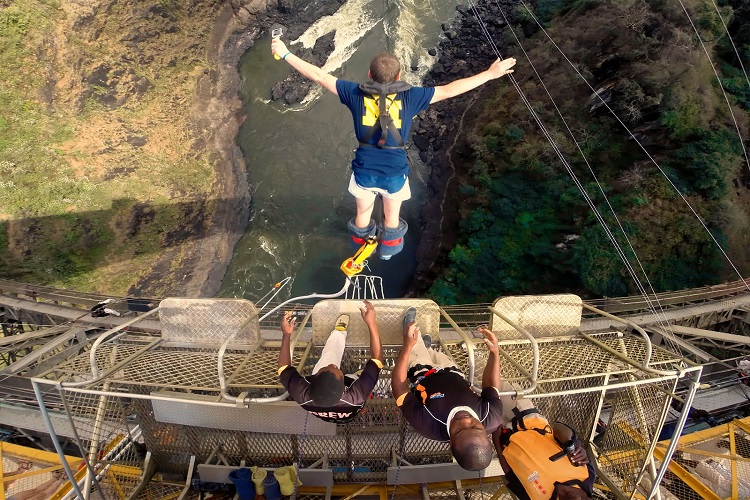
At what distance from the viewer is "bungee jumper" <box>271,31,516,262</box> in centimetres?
416

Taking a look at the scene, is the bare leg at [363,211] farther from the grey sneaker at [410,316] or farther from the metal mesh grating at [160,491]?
the metal mesh grating at [160,491]

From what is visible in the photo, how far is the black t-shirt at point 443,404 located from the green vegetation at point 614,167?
10536 millimetres

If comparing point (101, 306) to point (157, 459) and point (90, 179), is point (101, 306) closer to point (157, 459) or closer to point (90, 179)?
point (157, 459)

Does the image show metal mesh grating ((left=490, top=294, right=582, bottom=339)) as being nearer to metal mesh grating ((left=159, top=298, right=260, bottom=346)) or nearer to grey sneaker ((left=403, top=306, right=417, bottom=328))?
grey sneaker ((left=403, top=306, right=417, bottom=328))

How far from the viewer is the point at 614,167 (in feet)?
45.1

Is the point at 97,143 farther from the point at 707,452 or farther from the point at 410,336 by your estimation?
the point at 707,452

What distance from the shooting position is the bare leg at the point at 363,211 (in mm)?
5411

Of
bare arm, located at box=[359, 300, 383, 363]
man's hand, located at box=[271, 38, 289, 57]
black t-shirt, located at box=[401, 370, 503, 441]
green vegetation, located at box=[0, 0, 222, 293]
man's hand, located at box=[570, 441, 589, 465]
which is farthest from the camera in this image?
green vegetation, located at box=[0, 0, 222, 293]

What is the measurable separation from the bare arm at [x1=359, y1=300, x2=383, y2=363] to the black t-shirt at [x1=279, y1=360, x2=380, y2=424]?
191 millimetres

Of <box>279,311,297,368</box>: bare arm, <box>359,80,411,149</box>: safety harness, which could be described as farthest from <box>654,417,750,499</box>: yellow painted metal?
<box>359,80,411,149</box>: safety harness

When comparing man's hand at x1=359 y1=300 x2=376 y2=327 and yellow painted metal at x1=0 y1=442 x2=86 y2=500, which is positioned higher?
man's hand at x1=359 y1=300 x2=376 y2=327

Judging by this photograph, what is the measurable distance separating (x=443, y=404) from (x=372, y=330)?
1030 millimetres

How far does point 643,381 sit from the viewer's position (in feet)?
11.9

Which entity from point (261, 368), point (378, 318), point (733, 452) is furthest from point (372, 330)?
point (733, 452)
